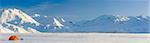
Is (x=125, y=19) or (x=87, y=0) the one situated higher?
(x=87, y=0)

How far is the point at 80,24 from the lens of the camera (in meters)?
135

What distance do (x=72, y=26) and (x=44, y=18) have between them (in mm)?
8256

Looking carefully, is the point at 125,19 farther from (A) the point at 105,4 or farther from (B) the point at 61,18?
(A) the point at 105,4

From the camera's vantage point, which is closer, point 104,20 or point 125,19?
point 125,19

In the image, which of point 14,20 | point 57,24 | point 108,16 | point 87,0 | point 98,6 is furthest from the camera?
point 108,16

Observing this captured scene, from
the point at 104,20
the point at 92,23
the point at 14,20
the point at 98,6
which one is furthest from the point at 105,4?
the point at 104,20

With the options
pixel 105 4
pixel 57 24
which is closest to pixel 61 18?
pixel 57 24

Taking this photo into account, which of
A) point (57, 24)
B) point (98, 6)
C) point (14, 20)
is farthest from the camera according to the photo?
point (57, 24)

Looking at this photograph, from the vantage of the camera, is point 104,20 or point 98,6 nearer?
point 98,6

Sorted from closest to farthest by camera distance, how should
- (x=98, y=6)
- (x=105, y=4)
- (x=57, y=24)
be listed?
1. (x=98, y=6)
2. (x=105, y=4)
3. (x=57, y=24)

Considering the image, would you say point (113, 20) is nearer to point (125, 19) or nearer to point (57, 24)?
point (125, 19)

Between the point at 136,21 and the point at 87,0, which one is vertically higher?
the point at 87,0

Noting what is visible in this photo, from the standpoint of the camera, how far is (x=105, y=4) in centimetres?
8175

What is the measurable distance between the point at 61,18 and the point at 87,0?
46.7 meters
